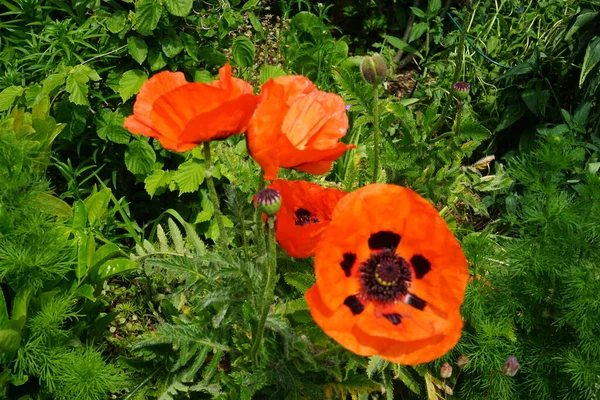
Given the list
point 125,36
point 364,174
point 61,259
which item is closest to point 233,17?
point 125,36

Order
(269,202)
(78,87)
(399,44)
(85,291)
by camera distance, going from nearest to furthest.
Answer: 1. (269,202)
2. (85,291)
3. (78,87)
4. (399,44)

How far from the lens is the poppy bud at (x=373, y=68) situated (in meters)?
1.95

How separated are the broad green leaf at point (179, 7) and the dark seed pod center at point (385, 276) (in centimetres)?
167

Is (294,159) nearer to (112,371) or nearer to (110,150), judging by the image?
(112,371)

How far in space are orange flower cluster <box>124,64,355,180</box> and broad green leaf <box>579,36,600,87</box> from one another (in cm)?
245

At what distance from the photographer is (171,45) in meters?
3.00

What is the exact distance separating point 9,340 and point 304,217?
1.02 m

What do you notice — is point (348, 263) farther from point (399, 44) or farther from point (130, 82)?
point (399, 44)

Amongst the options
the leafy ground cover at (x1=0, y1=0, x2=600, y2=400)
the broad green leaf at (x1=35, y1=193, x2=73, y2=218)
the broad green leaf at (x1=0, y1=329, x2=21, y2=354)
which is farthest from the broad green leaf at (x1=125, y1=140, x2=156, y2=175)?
the broad green leaf at (x1=0, y1=329, x2=21, y2=354)

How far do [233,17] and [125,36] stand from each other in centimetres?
52

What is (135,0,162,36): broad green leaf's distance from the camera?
284 centimetres

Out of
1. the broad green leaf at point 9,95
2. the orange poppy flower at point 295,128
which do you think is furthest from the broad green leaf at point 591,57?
the broad green leaf at point 9,95

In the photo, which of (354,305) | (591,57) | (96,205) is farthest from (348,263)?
(591,57)

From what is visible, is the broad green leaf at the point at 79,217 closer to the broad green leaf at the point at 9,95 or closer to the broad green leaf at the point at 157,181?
the broad green leaf at the point at 157,181
